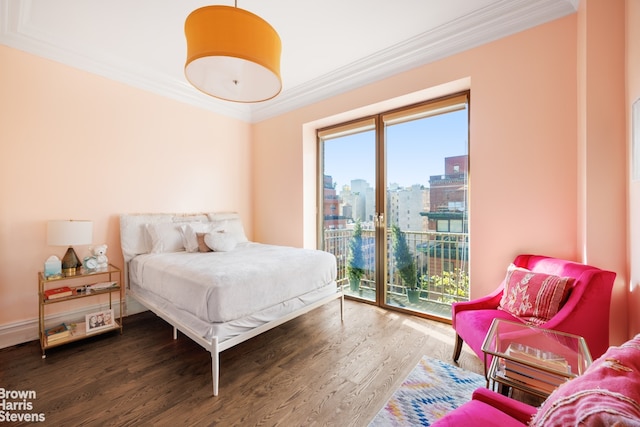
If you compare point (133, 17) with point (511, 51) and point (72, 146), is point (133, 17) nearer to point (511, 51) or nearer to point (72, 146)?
point (72, 146)

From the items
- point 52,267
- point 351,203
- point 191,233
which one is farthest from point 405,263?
point 52,267

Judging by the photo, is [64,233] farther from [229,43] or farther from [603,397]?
[603,397]

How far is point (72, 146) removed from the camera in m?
2.78

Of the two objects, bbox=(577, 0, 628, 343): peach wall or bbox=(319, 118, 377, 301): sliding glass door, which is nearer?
bbox=(577, 0, 628, 343): peach wall

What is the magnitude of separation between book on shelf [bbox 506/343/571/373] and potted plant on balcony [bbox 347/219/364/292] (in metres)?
2.32

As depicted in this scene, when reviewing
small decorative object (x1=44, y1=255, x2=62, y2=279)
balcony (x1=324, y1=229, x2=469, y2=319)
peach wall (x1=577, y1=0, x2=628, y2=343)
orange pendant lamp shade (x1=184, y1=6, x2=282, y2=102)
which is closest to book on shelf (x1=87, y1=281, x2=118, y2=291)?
small decorative object (x1=44, y1=255, x2=62, y2=279)

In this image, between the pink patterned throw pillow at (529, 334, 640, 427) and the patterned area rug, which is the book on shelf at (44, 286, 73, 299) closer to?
the patterned area rug

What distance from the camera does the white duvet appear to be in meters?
1.91

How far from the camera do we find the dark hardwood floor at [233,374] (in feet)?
5.32

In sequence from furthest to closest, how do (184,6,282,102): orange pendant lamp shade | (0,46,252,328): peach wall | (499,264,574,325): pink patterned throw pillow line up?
1. (0,46,252,328): peach wall
2. (499,264,574,325): pink patterned throw pillow
3. (184,6,282,102): orange pendant lamp shade

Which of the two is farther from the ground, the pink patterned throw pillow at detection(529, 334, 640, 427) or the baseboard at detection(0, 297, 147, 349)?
the pink patterned throw pillow at detection(529, 334, 640, 427)

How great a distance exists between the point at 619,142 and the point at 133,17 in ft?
12.7

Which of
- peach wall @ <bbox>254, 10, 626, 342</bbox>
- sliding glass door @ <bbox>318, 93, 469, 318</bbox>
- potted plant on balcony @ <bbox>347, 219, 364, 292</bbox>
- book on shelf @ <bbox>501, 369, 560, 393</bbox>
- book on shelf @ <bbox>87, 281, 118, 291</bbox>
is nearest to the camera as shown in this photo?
book on shelf @ <bbox>501, 369, 560, 393</bbox>

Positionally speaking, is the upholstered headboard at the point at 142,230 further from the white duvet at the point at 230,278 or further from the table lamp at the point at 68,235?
the table lamp at the point at 68,235
